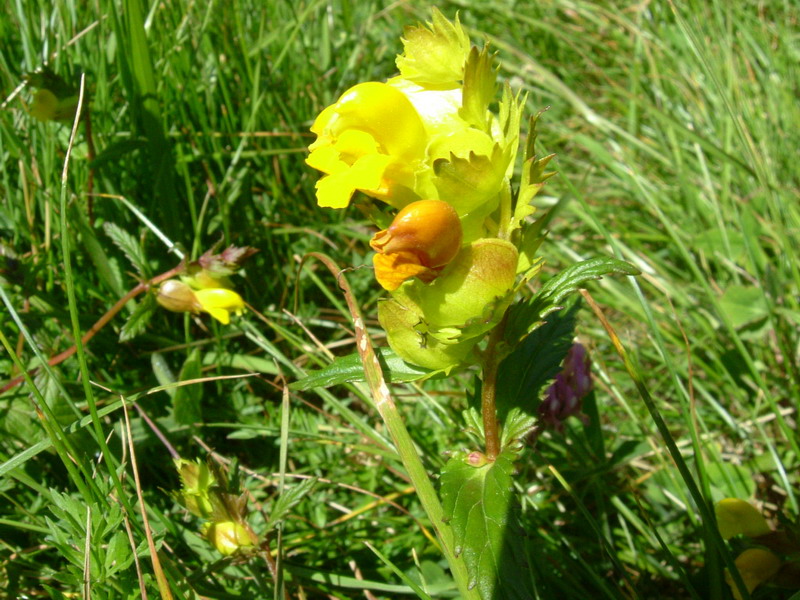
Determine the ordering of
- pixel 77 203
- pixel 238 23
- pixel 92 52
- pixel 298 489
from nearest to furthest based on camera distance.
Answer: pixel 298 489 < pixel 77 203 < pixel 92 52 < pixel 238 23

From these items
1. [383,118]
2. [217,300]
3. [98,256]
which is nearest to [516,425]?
[383,118]

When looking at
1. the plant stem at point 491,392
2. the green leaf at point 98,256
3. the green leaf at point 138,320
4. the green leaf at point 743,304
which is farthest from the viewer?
the green leaf at point 743,304

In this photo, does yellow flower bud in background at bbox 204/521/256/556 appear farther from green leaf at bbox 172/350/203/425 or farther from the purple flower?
the purple flower

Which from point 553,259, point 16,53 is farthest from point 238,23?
point 553,259

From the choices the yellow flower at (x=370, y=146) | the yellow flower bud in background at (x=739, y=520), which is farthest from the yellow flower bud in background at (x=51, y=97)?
the yellow flower bud in background at (x=739, y=520)

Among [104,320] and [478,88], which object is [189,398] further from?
[478,88]

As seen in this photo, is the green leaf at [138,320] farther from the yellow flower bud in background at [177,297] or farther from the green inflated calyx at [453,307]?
the green inflated calyx at [453,307]

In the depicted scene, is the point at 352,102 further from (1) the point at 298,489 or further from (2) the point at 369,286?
(2) the point at 369,286
